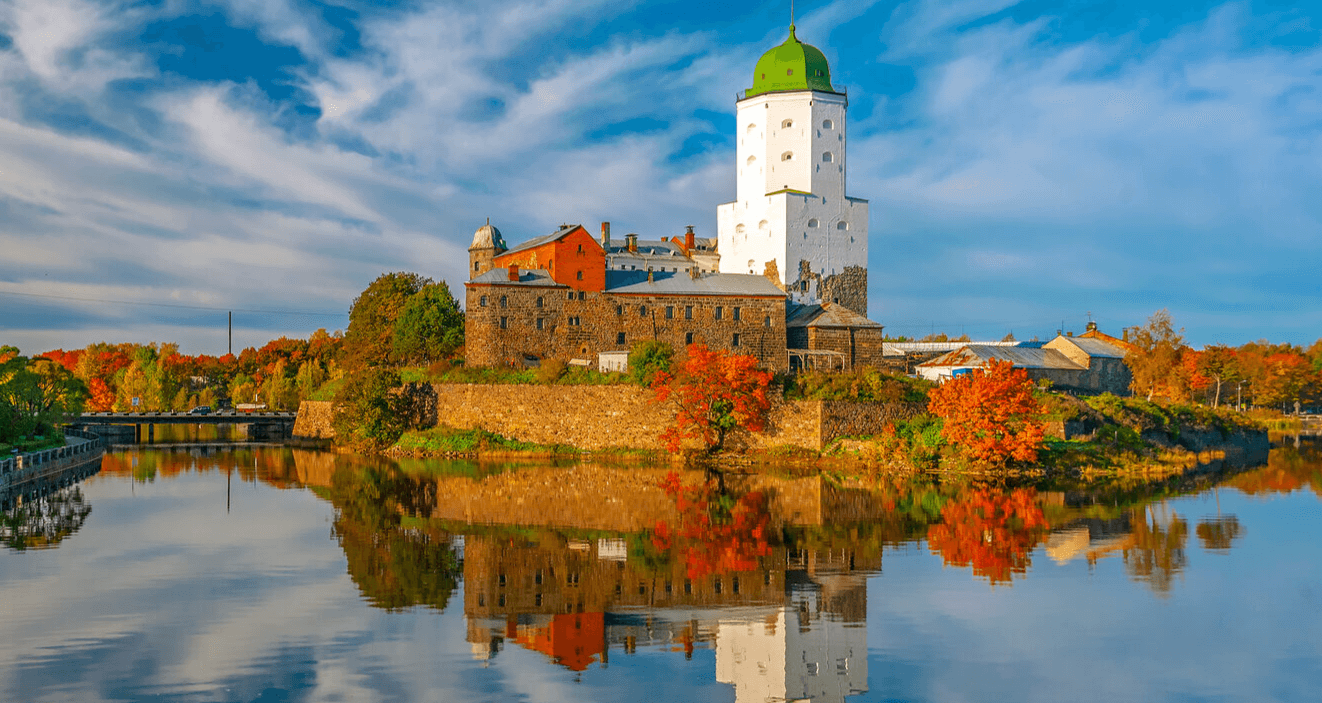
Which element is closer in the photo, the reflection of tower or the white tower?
the reflection of tower

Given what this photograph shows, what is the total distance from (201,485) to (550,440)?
16667 mm

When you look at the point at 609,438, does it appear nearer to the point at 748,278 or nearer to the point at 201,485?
the point at 748,278

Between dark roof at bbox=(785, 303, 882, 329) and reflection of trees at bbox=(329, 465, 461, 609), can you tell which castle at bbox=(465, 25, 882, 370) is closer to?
dark roof at bbox=(785, 303, 882, 329)

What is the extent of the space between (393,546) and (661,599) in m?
7.64

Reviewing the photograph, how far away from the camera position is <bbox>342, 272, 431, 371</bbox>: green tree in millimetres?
58438

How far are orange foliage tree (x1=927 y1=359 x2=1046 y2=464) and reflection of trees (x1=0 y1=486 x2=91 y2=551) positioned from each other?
28398 mm

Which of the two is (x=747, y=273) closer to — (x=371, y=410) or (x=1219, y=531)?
(x=371, y=410)

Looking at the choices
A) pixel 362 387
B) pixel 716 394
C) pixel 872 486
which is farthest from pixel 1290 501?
pixel 362 387

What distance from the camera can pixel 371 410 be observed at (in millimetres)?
49344

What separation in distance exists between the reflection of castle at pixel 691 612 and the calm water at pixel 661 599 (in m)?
0.06

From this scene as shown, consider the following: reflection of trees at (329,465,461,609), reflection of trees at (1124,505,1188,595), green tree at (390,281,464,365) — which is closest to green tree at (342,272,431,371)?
green tree at (390,281,464,365)

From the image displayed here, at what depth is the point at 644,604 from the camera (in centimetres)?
1652

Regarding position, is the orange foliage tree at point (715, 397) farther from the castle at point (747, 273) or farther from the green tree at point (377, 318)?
the green tree at point (377, 318)

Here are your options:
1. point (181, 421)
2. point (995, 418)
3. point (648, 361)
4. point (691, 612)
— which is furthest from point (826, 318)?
point (181, 421)
